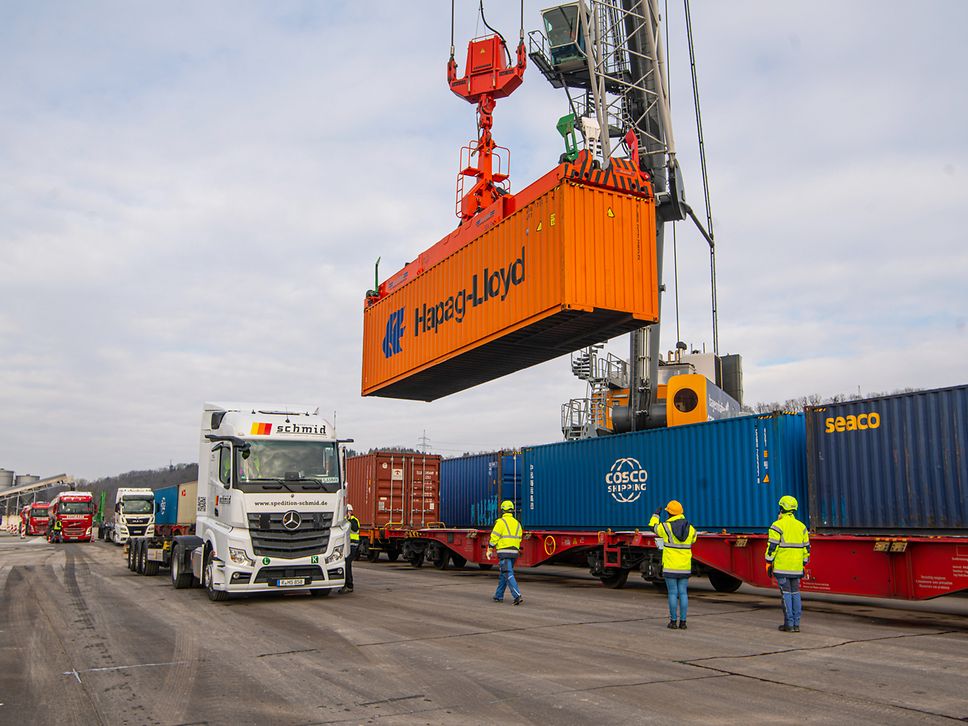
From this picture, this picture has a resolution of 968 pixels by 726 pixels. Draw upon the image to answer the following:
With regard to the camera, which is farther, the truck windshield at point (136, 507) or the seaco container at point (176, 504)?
the truck windshield at point (136, 507)

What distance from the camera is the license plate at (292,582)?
12.9 metres

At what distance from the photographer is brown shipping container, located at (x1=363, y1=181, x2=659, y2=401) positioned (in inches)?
512

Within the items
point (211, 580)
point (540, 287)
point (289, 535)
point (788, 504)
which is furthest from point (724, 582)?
point (211, 580)

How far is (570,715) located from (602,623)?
5.18 m

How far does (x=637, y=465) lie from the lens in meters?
16.6

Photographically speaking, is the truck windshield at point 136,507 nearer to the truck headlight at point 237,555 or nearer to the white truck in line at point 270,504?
the white truck in line at point 270,504

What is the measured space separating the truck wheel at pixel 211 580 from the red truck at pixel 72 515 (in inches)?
1401

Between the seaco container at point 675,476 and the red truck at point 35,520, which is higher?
the seaco container at point 675,476

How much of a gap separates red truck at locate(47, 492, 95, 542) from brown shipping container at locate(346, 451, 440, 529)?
2749 cm

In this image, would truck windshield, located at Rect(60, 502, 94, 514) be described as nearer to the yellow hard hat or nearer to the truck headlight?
the truck headlight

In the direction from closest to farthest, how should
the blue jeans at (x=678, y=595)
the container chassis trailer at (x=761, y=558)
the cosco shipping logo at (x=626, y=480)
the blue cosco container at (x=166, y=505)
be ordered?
the blue jeans at (x=678, y=595) → the container chassis trailer at (x=761, y=558) → the cosco shipping logo at (x=626, y=480) → the blue cosco container at (x=166, y=505)

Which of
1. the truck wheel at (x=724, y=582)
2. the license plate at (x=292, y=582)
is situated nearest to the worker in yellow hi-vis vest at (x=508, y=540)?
the license plate at (x=292, y=582)

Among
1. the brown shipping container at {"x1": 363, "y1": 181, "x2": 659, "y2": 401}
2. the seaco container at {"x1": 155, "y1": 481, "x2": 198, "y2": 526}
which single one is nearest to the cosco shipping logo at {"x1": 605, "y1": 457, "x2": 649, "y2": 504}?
the brown shipping container at {"x1": 363, "y1": 181, "x2": 659, "y2": 401}

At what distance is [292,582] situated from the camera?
42.5 ft
